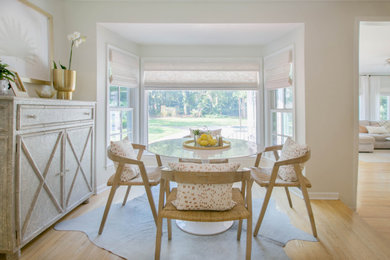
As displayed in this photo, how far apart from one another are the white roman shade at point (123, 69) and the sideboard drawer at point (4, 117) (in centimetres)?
169

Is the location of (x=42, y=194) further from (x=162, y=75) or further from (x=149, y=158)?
(x=162, y=75)

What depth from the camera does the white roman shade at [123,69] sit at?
3152 mm

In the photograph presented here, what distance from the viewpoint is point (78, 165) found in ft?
7.72

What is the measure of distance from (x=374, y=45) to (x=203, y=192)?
543 centimetres

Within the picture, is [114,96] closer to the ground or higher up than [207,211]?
higher up

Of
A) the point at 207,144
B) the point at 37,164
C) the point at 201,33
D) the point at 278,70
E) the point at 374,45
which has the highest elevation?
the point at 374,45

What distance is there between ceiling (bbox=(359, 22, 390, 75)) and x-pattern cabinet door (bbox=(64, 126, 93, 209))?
3.77 metres

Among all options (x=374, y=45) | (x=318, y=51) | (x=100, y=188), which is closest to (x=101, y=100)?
(x=100, y=188)

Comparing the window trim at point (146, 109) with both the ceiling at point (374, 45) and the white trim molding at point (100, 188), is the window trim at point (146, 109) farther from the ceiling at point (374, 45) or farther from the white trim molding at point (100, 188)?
the ceiling at point (374, 45)

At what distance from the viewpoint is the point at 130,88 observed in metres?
3.74

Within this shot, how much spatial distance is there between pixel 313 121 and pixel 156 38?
259 cm

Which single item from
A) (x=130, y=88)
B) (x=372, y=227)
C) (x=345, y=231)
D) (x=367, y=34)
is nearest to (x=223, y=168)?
(x=345, y=231)

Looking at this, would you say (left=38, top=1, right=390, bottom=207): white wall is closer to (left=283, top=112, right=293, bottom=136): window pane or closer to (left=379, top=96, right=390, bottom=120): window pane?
(left=283, top=112, right=293, bottom=136): window pane

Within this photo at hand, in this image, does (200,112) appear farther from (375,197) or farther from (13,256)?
(13,256)
